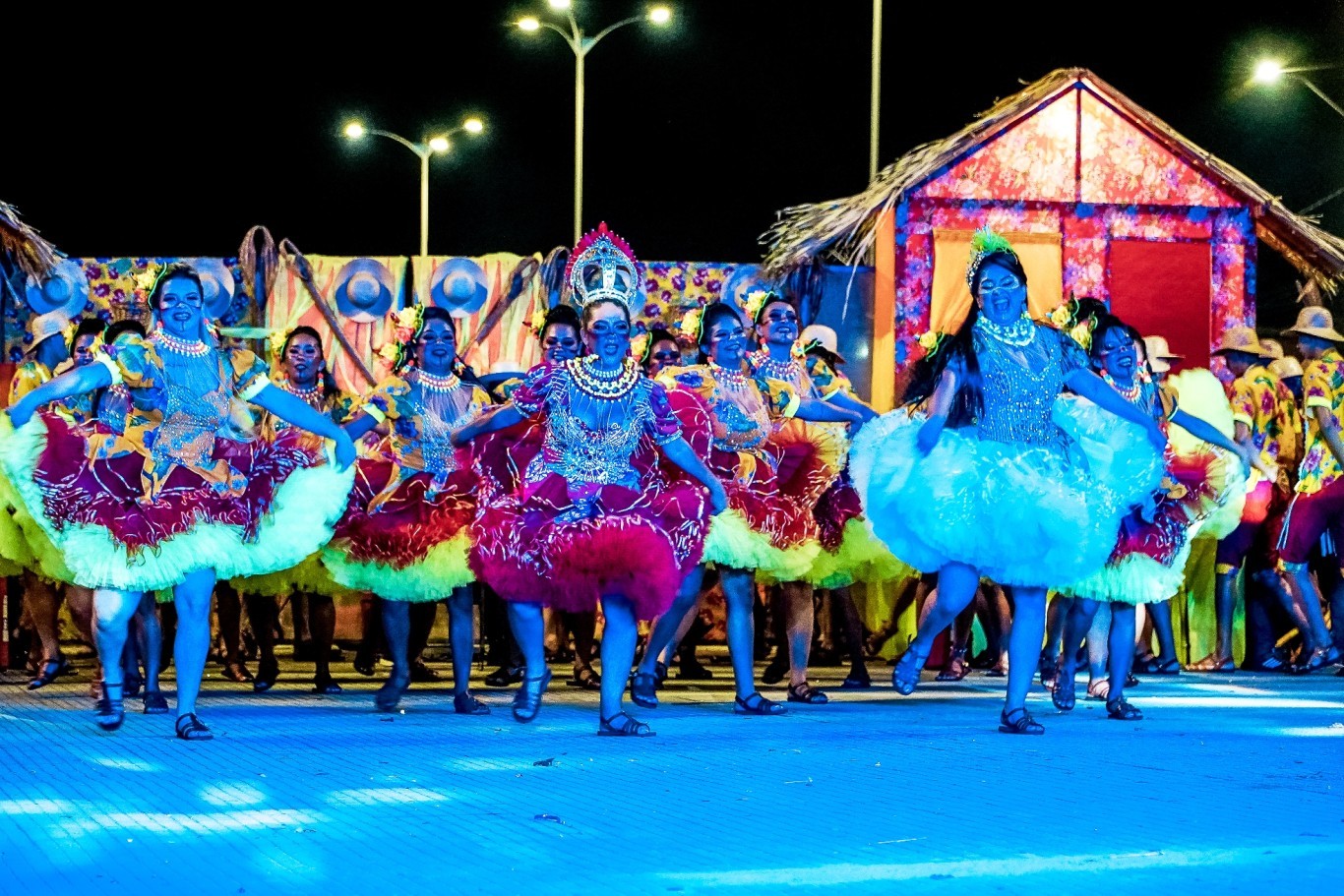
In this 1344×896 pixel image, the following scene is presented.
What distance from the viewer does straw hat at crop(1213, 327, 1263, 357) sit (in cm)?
1334

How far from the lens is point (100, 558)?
8008 mm

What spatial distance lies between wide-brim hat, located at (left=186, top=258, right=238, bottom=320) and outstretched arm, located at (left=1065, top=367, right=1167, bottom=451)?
24.2ft

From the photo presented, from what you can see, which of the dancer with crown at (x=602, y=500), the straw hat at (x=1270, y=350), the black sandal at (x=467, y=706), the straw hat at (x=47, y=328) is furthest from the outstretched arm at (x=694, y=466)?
the straw hat at (x=1270, y=350)

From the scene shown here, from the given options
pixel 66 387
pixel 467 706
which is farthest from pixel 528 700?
pixel 66 387

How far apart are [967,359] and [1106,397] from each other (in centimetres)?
73

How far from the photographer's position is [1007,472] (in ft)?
27.9

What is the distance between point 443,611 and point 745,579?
5.77m

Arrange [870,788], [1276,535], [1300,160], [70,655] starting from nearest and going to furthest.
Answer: [870,788] → [1276,535] → [70,655] → [1300,160]

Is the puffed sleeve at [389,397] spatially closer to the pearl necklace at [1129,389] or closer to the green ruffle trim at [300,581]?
the green ruffle trim at [300,581]

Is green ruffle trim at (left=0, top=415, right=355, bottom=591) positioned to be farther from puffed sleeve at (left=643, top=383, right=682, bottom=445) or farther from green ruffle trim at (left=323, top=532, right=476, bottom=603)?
puffed sleeve at (left=643, top=383, right=682, bottom=445)

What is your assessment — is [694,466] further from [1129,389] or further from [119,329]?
[119,329]

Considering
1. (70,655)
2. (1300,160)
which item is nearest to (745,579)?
(70,655)

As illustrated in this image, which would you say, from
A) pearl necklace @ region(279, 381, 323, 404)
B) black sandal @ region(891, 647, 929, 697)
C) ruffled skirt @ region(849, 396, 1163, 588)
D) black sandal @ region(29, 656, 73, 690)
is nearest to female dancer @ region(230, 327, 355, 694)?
pearl necklace @ region(279, 381, 323, 404)

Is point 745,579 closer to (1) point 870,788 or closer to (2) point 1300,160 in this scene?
(1) point 870,788
